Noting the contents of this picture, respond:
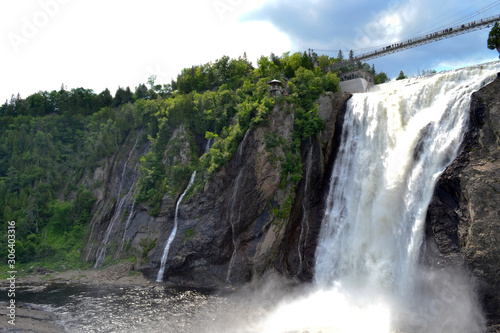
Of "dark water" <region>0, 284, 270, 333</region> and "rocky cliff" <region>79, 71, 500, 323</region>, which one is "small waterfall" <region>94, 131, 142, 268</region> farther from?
"dark water" <region>0, 284, 270, 333</region>

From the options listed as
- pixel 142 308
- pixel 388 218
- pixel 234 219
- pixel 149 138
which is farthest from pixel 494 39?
pixel 149 138

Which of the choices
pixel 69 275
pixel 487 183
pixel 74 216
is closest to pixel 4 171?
pixel 74 216

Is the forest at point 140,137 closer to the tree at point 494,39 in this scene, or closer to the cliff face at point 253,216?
the cliff face at point 253,216

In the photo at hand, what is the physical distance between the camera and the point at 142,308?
2933cm

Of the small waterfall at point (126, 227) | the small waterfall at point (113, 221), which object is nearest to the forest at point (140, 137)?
the small waterfall at point (126, 227)

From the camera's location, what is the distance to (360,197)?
31.2 m

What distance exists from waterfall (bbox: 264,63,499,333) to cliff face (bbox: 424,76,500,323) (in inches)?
30.7

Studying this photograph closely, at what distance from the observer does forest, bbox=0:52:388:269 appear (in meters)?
39.2

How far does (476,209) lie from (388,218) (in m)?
6.37

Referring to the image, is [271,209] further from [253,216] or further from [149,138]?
[149,138]

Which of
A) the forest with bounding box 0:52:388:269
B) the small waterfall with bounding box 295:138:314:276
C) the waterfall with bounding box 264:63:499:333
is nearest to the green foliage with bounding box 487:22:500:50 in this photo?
the waterfall with bounding box 264:63:499:333

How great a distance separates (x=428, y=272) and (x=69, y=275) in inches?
1420

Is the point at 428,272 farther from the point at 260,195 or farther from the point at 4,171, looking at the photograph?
the point at 4,171

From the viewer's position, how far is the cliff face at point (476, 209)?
22.0 meters
